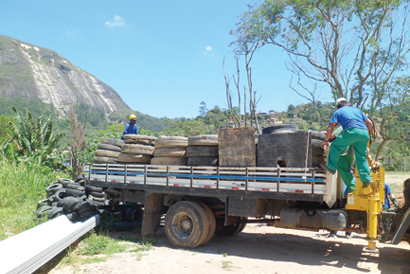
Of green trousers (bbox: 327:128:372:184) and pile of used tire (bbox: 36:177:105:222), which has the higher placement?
green trousers (bbox: 327:128:372:184)

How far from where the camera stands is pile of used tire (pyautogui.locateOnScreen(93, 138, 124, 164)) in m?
8.12

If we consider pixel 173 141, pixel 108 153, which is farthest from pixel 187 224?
pixel 108 153

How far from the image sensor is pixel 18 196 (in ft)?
35.0

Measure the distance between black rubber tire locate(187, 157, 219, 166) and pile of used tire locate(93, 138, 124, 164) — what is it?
7.01ft

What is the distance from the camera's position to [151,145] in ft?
25.7

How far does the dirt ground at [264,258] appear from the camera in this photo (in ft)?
17.4

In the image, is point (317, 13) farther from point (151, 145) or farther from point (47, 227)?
point (47, 227)

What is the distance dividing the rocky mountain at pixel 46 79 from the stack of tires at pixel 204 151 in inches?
5043

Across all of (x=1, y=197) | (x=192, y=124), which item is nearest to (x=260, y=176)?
(x=1, y=197)

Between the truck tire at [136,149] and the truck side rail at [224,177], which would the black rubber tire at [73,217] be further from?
the truck tire at [136,149]

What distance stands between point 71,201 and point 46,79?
165388 mm

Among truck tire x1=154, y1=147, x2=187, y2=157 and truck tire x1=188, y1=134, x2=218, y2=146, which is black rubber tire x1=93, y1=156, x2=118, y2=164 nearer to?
truck tire x1=154, y1=147, x2=187, y2=157

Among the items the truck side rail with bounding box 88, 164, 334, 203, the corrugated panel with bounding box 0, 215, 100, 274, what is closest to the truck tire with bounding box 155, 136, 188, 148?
the truck side rail with bounding box 88, 164, 334, 203

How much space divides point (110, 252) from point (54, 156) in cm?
1207
